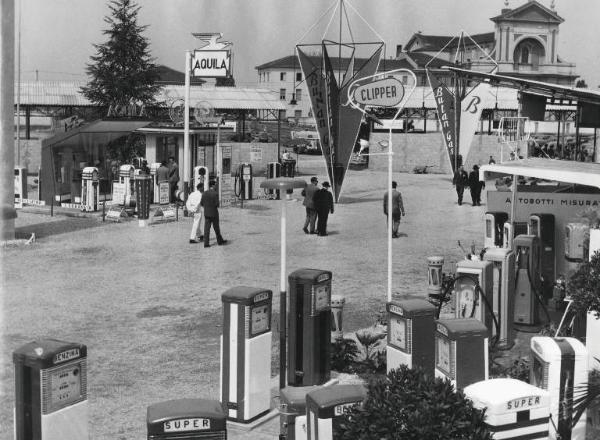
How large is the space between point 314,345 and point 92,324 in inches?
167

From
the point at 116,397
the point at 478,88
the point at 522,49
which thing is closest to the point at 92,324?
the point at 116,397

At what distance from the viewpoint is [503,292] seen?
11523 mm

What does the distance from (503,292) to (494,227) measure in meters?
3.62

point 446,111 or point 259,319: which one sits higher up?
point 446,111

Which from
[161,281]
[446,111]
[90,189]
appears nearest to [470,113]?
[446,111]

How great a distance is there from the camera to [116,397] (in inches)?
364

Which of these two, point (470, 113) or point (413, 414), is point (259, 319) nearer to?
Answer: point (413, 414)

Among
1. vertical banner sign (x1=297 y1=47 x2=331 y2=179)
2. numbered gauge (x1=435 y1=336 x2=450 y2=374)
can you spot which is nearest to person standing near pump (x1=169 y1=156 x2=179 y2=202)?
vertical banner sign (x1=297 y1=47 x2=331 y2=179)

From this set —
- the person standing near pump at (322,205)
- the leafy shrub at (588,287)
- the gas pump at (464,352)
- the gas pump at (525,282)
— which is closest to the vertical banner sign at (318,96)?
the person standing near pump at (322,205)

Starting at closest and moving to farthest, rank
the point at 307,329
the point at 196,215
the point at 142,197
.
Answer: the point at 307,329, the point at 196,215, the point at 142,197

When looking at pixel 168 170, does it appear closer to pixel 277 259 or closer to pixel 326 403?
pixel 277 259

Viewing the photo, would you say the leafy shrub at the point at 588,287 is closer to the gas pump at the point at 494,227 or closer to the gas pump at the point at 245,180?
the gas pump at the point at 494,227

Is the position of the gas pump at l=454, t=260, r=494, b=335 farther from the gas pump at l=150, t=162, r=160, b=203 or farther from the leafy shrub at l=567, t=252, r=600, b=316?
the gas pump at l=150, t=162, r=160, b=203

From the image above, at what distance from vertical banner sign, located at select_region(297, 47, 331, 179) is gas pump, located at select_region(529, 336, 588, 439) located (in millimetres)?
13231
